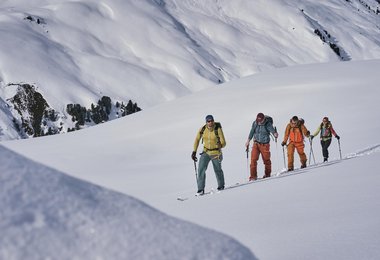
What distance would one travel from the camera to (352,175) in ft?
30.8

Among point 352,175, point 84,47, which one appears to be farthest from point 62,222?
point 84,47

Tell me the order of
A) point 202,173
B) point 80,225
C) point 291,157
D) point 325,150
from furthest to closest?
1. point 325,150
2. point 291,157
3. point 202,173
4. point 80,225

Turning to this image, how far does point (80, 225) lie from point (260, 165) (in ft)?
51.0

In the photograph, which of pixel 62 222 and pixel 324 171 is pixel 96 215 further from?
pixel 324 171

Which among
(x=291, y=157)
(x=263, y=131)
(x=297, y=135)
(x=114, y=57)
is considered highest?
(x=114, y=57)

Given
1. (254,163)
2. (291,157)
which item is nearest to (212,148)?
(254,163)

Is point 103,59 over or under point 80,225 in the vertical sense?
over

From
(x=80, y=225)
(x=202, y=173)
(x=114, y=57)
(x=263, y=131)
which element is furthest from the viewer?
(x=114, y=57)

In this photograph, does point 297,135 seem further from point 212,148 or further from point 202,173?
point 202,173

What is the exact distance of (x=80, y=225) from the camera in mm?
2117

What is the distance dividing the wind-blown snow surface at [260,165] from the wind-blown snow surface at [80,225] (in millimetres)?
2139

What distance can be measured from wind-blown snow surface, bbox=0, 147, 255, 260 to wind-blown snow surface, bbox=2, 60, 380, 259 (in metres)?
2.14

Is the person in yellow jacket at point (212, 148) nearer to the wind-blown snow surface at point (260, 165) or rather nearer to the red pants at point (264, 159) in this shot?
the wind-blown snow surface at point (260, 165)

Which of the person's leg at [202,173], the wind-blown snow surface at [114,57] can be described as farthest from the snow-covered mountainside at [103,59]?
the person's leg at [202,173]
